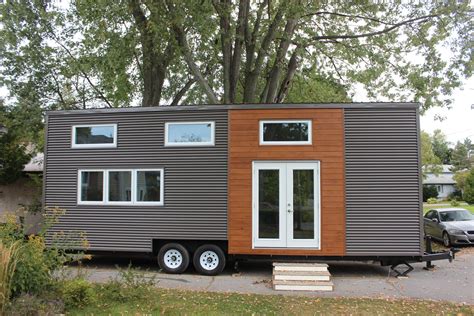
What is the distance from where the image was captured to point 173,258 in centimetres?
941

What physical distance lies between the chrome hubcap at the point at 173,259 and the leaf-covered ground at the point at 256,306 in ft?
6.99

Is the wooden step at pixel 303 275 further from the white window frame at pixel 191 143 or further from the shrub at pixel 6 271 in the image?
the shrub at pixel 6 271

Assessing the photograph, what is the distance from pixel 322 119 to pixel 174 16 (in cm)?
466

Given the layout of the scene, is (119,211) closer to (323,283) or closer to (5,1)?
(323,283)

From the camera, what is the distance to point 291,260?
9.20 m

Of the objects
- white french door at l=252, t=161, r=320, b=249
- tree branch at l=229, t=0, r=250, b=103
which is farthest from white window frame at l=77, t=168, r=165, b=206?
tree branch at l=229, t=0, r=250, b=103

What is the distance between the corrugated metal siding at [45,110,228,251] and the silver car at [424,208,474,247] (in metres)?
8.95

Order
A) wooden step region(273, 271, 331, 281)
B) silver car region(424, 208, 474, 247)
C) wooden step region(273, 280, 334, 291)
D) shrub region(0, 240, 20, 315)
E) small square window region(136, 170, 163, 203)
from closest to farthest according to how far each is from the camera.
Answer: shrub region(0, 240, 20, 315) → wooden step region(273, 280, 334, 291) → wooden step region(273, 271, 331, 281) → small square window region(136, 170, 163, 203) → silver car region(424, 208, 474, 247)

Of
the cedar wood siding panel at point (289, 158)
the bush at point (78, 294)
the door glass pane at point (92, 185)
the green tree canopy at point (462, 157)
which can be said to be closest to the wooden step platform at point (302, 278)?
the cedar wood siding panel at point (289, 158)

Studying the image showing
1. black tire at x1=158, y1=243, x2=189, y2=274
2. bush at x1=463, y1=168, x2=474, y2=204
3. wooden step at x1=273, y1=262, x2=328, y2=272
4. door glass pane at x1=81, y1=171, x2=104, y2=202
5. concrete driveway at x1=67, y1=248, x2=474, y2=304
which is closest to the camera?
concrete driveway at x1=67, y1=248, x2=474, y2=304

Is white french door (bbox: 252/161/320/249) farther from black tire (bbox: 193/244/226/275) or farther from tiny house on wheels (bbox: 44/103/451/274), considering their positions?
black tire (bbox: 193/244/226/275)

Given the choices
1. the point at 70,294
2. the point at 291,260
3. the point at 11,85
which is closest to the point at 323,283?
→ the point at 291,260

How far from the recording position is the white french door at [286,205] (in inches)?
354

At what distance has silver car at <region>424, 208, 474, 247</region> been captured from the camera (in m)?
13.7
